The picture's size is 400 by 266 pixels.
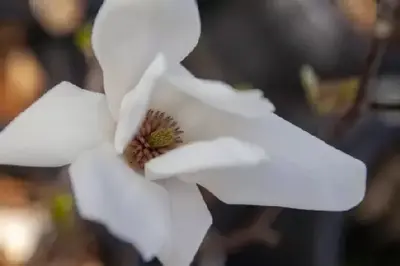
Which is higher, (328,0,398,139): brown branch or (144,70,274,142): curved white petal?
(144,70,274,142): curved white petal

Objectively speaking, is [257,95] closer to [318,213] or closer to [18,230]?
[318,213]

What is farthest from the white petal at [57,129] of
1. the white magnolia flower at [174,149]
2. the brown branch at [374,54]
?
the brown branch at [374,54]

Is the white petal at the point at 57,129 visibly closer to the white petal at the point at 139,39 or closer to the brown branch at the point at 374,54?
the white petal at the point at 139,39

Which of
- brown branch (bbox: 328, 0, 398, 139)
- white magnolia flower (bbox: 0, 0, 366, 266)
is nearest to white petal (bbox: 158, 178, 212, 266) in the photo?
white magnolia flower (bbox: 0, 0, 366, 266)

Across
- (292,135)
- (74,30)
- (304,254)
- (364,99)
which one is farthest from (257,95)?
(74,30)

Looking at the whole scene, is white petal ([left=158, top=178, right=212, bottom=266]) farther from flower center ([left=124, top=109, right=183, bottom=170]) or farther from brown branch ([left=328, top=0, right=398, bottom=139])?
brown branch ([left=328, top=0, right=398, bottom=139])
